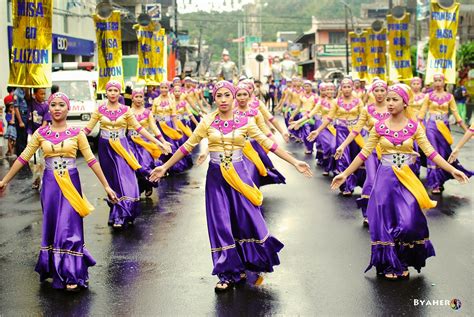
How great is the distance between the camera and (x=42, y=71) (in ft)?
38.2

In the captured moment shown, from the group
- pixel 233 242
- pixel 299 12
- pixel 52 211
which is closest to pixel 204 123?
pixel 233 242

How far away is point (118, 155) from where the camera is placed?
36.2 feet

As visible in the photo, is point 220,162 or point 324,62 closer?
point 220,162

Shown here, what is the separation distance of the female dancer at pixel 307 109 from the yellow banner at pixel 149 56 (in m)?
4.17

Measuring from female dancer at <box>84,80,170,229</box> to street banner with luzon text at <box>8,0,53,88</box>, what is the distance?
1261 millimetres

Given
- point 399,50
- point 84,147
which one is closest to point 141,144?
point 84,147

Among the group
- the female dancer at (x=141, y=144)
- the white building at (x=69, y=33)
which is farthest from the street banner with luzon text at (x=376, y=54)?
the white building at (x=69, y=33)

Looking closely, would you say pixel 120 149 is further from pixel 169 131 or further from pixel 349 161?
pixel 169 131

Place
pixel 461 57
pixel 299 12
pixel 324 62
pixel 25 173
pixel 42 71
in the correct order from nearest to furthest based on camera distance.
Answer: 1. pixel 42 71
2. pixel 25 173
3. pixel 461 57
4. pixel 324 62
5. pixel 299 12

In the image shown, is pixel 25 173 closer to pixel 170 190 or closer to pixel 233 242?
pixel 170 190

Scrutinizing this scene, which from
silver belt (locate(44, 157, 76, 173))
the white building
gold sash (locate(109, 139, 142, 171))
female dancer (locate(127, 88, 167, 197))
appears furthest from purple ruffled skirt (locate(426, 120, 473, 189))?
the white building

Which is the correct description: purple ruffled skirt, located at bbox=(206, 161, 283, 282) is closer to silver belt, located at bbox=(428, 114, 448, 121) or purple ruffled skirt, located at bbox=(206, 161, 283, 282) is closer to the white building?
silver belt, located at bbox=(428, 114, 448, 121)

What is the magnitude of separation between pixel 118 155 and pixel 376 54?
46.3ft

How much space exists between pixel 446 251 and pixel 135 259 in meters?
3.36
